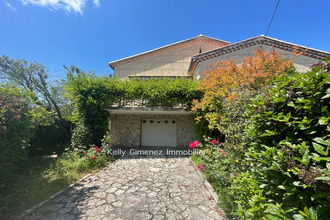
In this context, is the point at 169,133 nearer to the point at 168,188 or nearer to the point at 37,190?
the point at 168,188

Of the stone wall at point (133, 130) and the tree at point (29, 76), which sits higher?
the tree at point (29, 76)

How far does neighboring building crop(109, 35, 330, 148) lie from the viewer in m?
9.27

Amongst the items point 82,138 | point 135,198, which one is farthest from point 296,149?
point 82,138

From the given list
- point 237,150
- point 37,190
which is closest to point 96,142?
point 37,190

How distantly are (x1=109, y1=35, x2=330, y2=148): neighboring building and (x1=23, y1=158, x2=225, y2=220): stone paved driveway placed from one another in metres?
4.25

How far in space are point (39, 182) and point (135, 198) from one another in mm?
3427

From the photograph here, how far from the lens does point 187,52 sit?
13.4 meters

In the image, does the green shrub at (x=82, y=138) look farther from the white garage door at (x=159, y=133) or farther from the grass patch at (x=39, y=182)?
the white garage door at (x=159, y=133)

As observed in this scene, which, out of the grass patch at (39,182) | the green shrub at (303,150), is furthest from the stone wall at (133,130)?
the green shrub at (303,150)

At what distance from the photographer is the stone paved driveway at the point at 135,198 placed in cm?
323

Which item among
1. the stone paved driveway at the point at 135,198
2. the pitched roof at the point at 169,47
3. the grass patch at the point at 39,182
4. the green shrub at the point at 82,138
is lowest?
the stone paved driveway at the point at 135,198

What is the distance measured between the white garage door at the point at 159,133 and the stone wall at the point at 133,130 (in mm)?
368

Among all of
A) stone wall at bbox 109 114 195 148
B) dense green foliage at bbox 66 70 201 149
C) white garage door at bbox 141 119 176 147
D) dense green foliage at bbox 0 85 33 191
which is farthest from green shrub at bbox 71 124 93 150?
white garage door at bbox 141 119 176 147

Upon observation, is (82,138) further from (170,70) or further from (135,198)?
(170,70)
